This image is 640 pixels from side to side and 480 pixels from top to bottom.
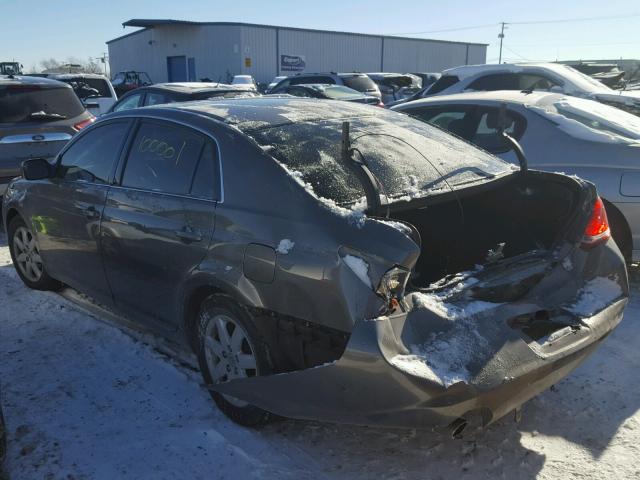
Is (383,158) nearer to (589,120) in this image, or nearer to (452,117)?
(452,117)

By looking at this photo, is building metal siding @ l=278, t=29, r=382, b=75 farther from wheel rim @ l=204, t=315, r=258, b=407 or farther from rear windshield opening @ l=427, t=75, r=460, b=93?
wheel rim @ l=204, t=315, r=258, b=407

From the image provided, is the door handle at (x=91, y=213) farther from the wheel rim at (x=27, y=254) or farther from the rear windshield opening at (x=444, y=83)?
the rear windshield opening at (x=444, y=83)

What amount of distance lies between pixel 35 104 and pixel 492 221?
6.22 metres

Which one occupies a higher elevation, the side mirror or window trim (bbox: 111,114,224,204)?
window trim (bbox: 111,114,224,204)

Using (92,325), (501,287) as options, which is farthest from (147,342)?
(501,287)

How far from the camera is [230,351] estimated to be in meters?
3.02

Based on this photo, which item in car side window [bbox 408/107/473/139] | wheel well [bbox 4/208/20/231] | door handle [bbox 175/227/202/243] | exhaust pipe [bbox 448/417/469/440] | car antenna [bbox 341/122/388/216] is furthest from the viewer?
car side window [bbox 408/107/473/139]

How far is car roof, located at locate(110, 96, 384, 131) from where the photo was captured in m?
3.26

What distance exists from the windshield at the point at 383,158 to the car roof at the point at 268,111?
8 cm

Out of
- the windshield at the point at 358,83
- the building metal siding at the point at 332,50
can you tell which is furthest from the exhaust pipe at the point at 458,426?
the building metal siding at the point at 332,50

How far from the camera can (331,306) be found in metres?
2.44

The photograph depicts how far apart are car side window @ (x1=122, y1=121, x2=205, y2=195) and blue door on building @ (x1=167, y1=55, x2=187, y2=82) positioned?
38.3 m

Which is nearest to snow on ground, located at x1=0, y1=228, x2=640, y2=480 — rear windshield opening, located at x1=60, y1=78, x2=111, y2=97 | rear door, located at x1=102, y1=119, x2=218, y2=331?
rear door, located at x1=102, y1=119, x2=218, y2=331

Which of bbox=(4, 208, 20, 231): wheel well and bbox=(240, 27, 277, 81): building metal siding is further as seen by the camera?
bbox=(240, 27, 277, 81): building metal siding
